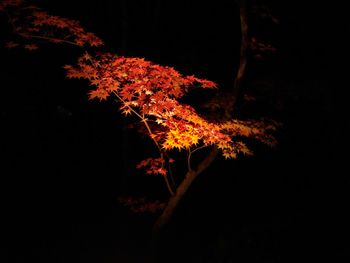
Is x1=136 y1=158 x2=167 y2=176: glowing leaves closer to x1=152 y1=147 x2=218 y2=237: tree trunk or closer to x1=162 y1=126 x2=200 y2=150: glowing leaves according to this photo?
x1=152 y1=147 x2=218 y2=237: tree trunk

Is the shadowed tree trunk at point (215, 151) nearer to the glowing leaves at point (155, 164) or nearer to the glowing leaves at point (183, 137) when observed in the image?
the glowing leaves at point (155, 164)

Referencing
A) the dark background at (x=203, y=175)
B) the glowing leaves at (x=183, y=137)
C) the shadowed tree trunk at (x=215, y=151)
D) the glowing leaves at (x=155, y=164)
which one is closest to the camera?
the glowing leaves at (x=183, y=137)

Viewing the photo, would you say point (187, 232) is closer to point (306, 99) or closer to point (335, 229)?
point (335, 229)

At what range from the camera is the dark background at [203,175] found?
23.5 feet

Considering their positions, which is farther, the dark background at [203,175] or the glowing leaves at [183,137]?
the dark background at [203,175]

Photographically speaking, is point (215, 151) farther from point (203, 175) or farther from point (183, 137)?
point (203, 175)

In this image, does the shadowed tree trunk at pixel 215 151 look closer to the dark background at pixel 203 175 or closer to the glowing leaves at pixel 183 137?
the dark background at pixel 203 175

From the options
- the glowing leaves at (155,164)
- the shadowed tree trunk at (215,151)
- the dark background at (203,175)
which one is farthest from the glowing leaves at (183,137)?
the dark background at (203,175)

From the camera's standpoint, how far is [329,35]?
894 cm

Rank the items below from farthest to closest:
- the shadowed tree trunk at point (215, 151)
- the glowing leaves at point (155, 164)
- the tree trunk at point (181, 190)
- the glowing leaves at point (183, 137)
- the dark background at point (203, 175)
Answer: the dark background at point (203, 175) < the glowing leaves at point (155, 164) < the tree trunk at point (181, 190) < the shadowed tree trunk at point (215, 151) < the glowing leaves at point (183, 137)

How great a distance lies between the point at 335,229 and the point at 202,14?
893 cm

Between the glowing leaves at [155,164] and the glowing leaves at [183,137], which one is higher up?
the glowing leaves at [183,137]

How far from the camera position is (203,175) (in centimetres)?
1195

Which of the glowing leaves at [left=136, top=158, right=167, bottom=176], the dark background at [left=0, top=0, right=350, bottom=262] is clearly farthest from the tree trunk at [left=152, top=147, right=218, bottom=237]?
the dark background at [left=0, top=0, right=350, bottom=262]
